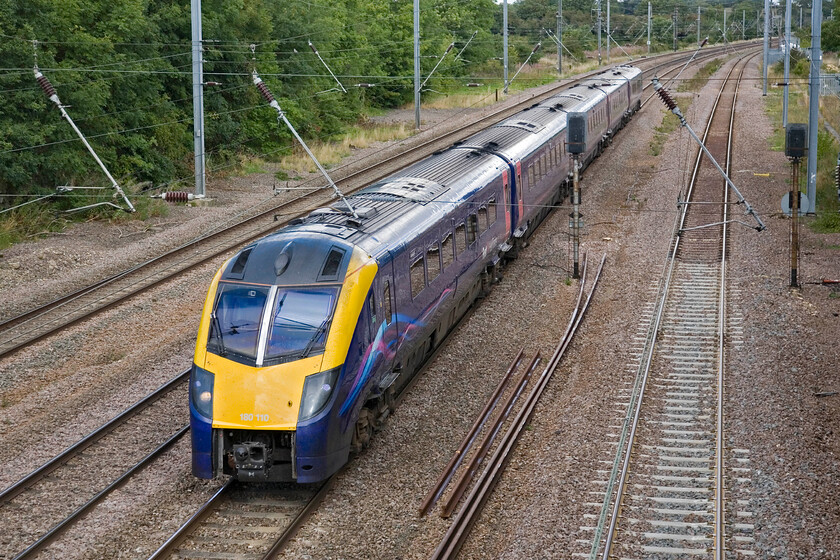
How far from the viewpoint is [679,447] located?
13.5 metres

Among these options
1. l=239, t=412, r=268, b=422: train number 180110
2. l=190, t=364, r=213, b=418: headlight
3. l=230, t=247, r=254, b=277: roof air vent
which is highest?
l=230, t=247, r=254, b=277: roof air vent

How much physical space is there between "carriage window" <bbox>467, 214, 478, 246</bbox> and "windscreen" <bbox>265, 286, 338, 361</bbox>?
22.1 ft

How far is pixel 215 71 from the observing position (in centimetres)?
3909

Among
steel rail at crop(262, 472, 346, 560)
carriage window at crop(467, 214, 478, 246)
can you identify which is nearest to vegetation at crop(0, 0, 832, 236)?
carriage window at crop(467, 214, 478, 246)

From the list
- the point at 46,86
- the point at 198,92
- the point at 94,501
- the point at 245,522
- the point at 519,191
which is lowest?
the point at 245,522

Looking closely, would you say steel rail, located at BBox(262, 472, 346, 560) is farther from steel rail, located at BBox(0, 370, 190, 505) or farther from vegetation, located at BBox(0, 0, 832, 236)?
vegetation, located at BBox(0, 0, 832, 236)

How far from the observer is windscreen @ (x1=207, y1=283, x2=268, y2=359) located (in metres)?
11.7

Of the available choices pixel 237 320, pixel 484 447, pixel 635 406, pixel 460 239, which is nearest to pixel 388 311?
pixel 484 447

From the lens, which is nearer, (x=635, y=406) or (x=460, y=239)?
(x=635, y=406)

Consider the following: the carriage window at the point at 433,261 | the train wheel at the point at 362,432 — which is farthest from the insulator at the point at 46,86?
the train wheel at the point at 362,432

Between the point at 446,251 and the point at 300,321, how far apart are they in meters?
5.50

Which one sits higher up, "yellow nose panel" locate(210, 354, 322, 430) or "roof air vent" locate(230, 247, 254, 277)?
"roof air vent" locate(230, 247, 254, 277)

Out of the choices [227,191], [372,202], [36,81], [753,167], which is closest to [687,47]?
[753,167]

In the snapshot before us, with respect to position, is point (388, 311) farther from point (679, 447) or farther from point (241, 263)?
point (679, 447)
